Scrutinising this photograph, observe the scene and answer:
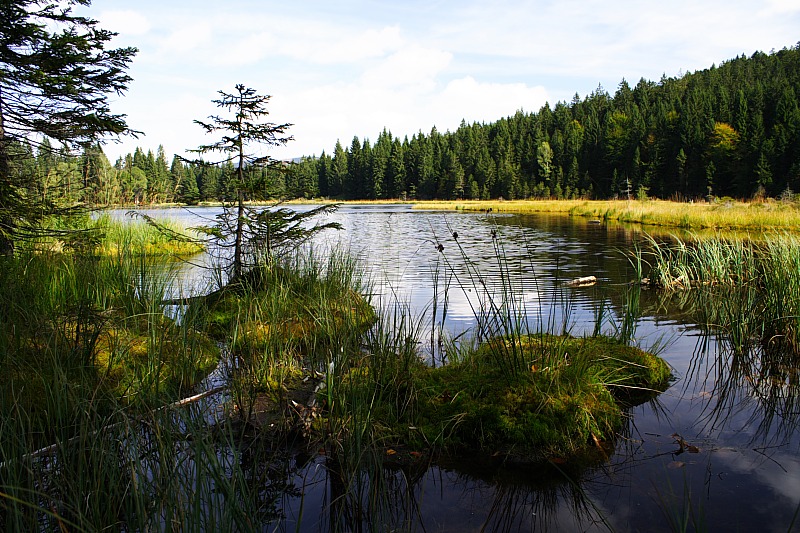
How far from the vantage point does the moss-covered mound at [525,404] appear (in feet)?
12.6

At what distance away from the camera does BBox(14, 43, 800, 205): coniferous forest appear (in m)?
56.8

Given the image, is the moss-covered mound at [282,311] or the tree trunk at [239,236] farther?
the tree trunk at [239,236]

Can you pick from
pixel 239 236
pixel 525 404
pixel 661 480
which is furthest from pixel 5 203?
pixel 661 480

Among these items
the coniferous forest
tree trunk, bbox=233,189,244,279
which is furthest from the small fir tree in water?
the coniferous forest

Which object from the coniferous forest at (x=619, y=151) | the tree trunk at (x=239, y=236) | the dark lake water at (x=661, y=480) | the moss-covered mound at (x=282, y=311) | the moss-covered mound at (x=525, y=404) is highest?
the coniferous forest at (x=619, y=151)

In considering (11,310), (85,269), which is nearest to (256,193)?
(85,269)

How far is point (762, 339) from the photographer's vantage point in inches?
219

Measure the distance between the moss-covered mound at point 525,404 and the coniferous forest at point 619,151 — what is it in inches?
1334

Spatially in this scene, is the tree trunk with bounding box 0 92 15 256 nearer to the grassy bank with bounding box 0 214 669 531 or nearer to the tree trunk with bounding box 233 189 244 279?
the grassy bank with bounding box 0 214 669 531

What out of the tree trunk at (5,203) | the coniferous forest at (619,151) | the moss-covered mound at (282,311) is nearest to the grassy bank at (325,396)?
the moss-covered mound at (282,311)

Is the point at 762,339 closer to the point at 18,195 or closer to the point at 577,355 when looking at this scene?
the point at 577,355

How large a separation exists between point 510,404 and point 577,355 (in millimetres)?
699

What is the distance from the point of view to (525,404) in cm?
402

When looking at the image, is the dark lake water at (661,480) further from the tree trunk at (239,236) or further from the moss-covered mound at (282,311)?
the tree trunk at (239,236)
